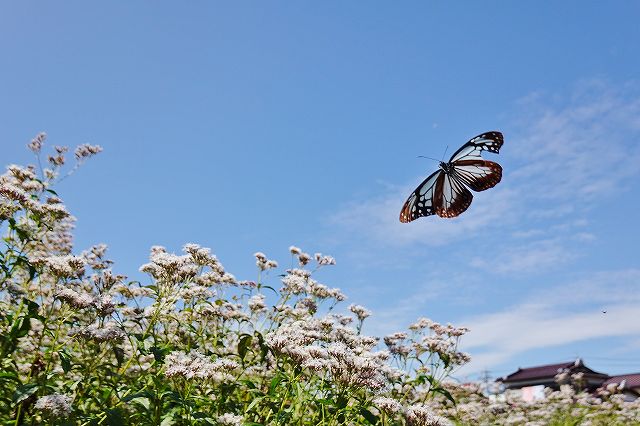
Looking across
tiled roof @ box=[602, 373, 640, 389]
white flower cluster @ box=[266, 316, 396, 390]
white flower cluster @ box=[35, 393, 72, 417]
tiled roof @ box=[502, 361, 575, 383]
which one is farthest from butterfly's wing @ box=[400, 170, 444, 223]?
tiled roof @ box=[502, 361, 575, 383]

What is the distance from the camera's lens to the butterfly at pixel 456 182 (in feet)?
24.0

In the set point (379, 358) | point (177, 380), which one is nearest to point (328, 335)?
point (379, 358)

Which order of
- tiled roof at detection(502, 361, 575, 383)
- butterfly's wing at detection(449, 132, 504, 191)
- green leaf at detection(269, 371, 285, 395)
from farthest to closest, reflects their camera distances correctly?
tiled roof at detection(502, 361, 575, 383) → butterfly's wing at detection(449, 132, 504, 191) → green leaf at detection(269, 371, 285, 395)

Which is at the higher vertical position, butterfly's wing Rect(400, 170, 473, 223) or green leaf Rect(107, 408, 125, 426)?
butterfly's wing Rect(400, 170, 473, 223)

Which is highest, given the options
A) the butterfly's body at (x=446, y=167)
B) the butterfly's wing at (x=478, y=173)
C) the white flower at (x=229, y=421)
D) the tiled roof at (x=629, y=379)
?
the tiled roof at (x=629, y=379)

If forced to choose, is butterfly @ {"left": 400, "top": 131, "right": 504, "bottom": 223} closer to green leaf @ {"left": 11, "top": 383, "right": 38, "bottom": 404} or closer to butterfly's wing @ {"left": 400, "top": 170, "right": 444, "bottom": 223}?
butterfly's wing @ {"left": 400, "top": 170, "right": 444, "bottom": 223}

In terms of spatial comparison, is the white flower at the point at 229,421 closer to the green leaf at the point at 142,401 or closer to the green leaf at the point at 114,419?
the green leaf at the point at 142,401

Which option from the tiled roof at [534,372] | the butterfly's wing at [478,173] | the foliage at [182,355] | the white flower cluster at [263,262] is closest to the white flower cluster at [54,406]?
the foliage at [182,355]

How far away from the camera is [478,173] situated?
7500 millimetres

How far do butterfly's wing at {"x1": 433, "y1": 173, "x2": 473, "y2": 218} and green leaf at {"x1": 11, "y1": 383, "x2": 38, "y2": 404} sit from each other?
5.88m

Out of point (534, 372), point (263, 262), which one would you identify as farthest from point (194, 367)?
point (534, 372)

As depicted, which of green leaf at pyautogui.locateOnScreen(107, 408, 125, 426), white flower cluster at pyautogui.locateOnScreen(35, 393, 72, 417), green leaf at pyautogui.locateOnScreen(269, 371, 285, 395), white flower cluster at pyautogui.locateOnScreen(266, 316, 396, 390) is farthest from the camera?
green leaf at pyautogui.locateOnScreen(269, 371, 285, 395)

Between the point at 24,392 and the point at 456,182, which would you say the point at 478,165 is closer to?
the point at 456,182

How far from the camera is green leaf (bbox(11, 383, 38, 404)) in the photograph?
351 cm
